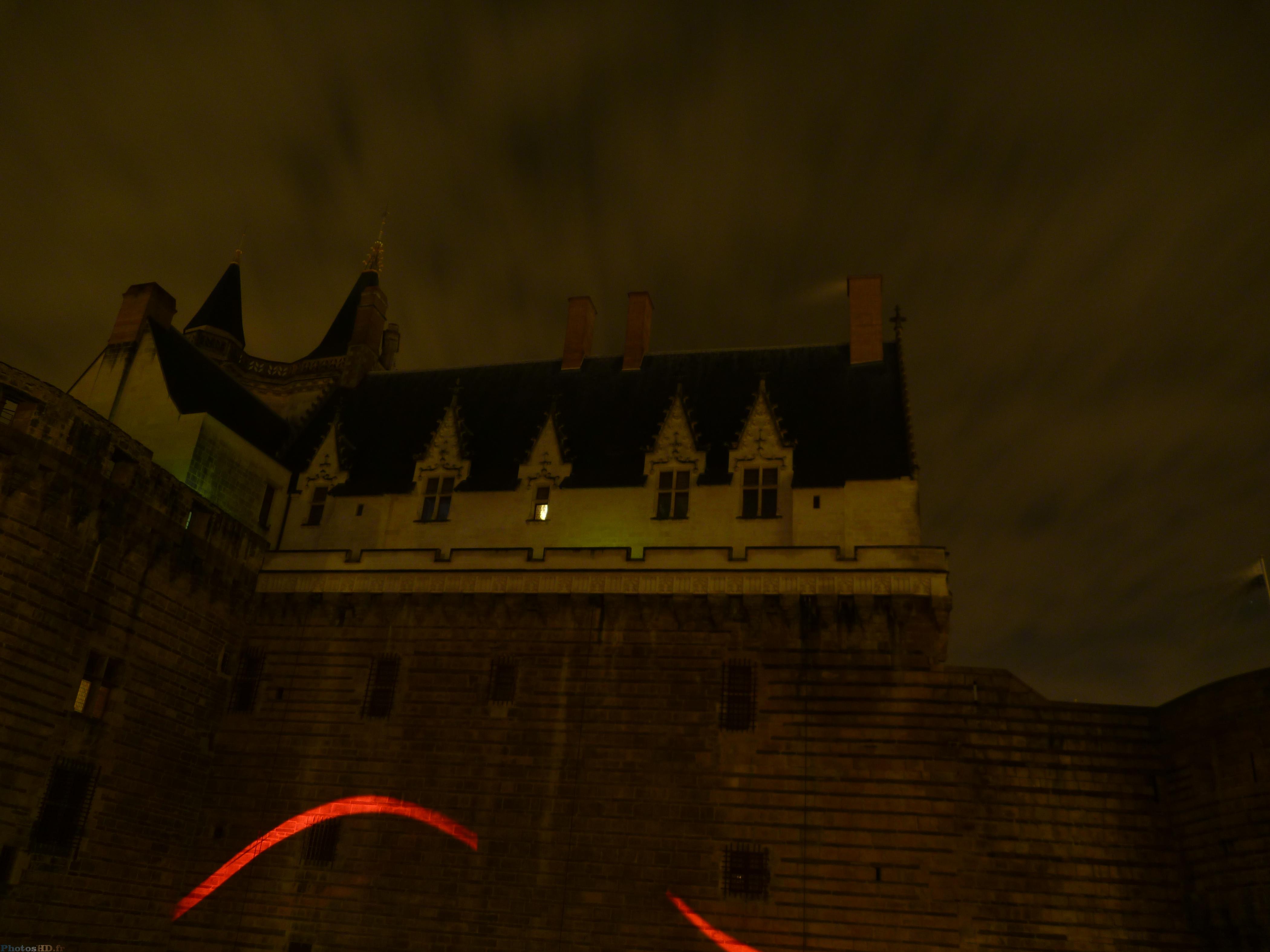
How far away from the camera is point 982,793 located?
2300 centimetres

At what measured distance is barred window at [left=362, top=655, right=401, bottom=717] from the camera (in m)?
27.0

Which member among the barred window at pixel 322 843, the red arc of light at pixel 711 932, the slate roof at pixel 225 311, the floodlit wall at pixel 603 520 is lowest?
the red arc of light at pixel 711 932

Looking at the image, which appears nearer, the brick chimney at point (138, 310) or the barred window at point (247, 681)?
the barred window at point (247, 681)

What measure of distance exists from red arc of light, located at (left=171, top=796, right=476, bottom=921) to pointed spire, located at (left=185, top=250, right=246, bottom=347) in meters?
22.6

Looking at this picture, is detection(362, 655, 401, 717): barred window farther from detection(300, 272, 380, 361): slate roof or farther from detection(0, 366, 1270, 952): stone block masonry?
detection(300, 272, 380, 361): slate roof

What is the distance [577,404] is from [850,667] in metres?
13.2

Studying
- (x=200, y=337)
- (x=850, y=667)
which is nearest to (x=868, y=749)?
(x=850, y=667)

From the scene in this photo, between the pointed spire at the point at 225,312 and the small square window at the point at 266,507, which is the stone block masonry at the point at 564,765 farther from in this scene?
the pointed spire at the point at 225,312

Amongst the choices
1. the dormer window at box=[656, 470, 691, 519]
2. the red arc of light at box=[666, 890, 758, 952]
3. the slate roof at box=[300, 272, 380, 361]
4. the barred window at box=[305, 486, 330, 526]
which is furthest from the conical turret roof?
the red arc of light at box=[666, 890, 758, 952]

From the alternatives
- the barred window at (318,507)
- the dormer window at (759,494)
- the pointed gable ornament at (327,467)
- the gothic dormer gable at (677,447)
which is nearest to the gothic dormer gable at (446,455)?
the pointed gable ornament at (327,467)

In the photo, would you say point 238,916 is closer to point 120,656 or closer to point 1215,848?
point 120,656

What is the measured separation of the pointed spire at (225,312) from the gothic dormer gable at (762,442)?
77.0ft

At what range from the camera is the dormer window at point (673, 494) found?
28.8 meters

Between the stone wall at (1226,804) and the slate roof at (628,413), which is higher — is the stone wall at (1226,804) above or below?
below
